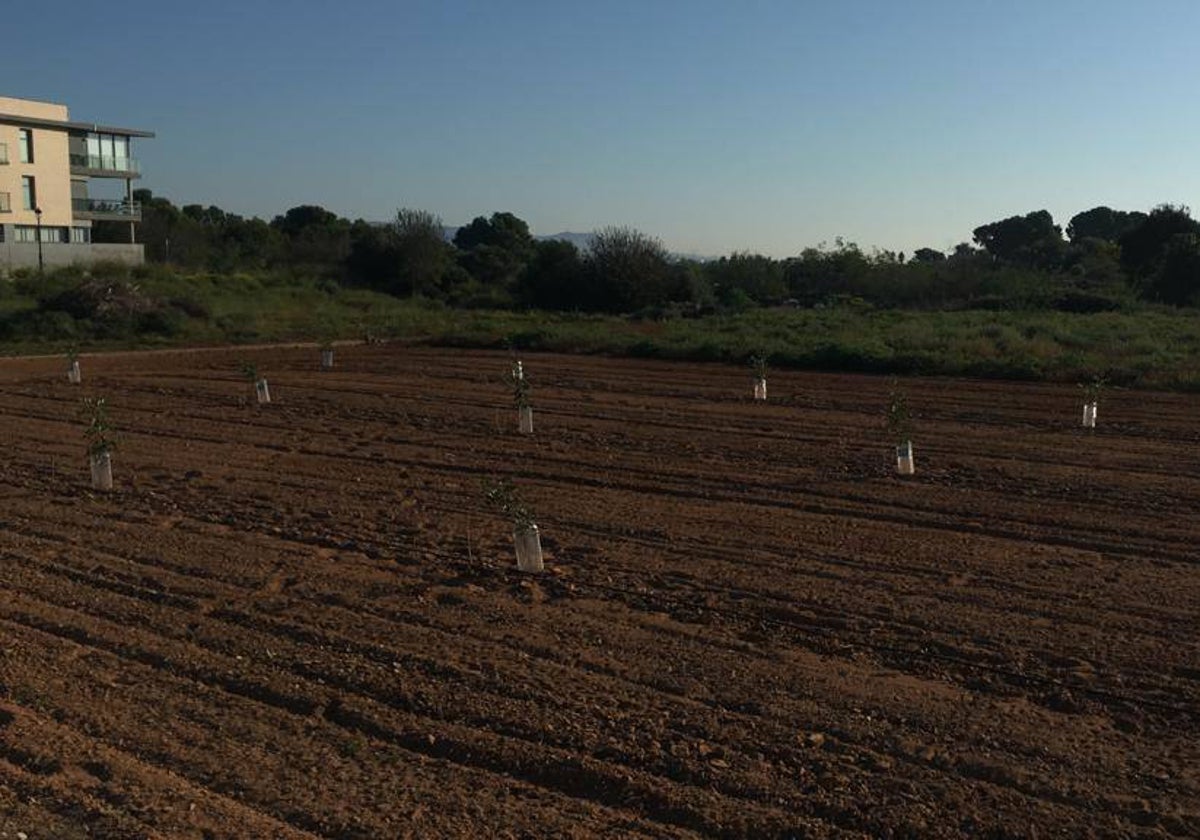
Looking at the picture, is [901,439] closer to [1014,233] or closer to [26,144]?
[26,144]

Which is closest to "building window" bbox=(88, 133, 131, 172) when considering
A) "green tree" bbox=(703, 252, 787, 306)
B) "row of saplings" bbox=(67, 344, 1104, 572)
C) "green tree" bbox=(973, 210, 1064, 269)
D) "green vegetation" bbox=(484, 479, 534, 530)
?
"green tree" bbox=(703, 252, 787, 306)

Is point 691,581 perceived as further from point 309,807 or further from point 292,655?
point 309,807

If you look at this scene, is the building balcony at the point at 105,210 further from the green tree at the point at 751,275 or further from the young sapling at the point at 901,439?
the young sapling at the point at 901,439

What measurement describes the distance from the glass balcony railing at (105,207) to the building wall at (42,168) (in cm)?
192

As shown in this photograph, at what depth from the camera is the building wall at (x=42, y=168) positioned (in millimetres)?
54281

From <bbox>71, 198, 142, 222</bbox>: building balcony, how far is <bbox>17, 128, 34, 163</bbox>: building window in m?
3.57

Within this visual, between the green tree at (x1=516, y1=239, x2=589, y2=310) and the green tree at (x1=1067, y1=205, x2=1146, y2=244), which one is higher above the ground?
the green tree at (x1=1067, y1=205, x2=1146, y2=244)

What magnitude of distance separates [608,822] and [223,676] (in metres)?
2.64

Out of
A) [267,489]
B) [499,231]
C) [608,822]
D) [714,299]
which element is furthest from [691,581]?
[499,231]

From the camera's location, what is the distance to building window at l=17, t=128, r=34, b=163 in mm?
54969

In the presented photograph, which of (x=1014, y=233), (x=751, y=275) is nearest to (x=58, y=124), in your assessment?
(x=751, y=275)

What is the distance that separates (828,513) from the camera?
35.8ft

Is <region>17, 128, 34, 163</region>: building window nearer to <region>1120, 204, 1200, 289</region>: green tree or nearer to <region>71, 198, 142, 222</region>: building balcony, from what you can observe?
<region>71, 198, 142, 222</region>: building balcony

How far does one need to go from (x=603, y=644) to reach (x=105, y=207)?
60783 millimetres
